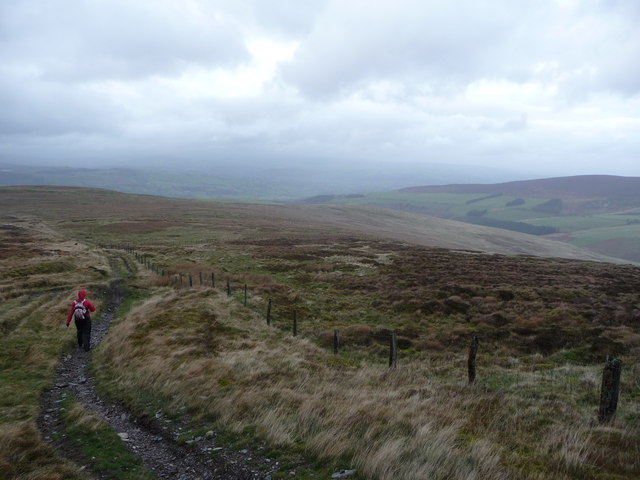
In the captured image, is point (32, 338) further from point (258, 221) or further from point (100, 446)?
point (258, 221)

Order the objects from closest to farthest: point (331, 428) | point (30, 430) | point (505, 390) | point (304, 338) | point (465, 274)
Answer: point (331, 428), point (30, 430), point (505, 390), point (304, 338), point (465, 274)

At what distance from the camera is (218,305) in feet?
79.6

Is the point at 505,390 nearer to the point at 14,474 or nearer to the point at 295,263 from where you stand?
the point at 14,474

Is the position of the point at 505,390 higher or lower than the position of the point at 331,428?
lower

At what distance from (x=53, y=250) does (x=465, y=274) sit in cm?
4774

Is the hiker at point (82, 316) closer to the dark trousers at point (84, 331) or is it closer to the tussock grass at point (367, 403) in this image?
the dark trousers at point (84, 331)

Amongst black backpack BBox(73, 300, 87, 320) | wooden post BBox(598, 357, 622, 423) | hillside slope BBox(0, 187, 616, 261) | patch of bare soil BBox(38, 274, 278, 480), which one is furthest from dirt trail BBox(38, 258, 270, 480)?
hillside slope BBox(0, 187, 616, 261)

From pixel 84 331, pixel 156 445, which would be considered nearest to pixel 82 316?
pixel 84 331

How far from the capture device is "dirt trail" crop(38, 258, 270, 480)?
7547mm

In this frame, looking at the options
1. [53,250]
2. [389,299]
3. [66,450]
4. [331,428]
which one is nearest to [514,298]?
[389,299]

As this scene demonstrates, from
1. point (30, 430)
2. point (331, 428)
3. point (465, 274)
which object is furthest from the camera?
point (465, 274)

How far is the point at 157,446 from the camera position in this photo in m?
8.77

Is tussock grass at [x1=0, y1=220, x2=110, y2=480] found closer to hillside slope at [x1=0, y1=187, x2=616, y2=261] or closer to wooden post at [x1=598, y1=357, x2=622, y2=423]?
wooden post at [x1=598, y1=357, x2=622, y2=423]

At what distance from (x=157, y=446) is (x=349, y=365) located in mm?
8119
